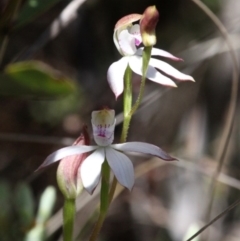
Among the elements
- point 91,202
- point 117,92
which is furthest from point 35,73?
point 91,202

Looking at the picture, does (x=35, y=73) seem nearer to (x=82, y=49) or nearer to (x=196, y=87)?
(x=196, y=87)

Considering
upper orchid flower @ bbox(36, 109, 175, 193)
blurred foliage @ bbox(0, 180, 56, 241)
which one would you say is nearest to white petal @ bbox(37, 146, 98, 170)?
upper orchid flower @ bbox(36, 109, 175, 193)

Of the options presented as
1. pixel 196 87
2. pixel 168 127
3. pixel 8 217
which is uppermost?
pixel 196 87

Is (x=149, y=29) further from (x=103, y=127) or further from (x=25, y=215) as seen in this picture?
(x=25, y=215)

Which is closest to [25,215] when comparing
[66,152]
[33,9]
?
[33,9]

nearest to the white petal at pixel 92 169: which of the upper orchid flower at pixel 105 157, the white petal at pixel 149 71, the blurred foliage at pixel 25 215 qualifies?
the upper orchid flower at pixel 105 157

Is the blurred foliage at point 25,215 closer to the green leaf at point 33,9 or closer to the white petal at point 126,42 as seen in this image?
the green leaf at point 33,9

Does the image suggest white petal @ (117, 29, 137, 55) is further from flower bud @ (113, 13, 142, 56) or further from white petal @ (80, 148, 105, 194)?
white petal @ (80, 148, 105, 194)

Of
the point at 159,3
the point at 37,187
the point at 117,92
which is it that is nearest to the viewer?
the point at 117,92
